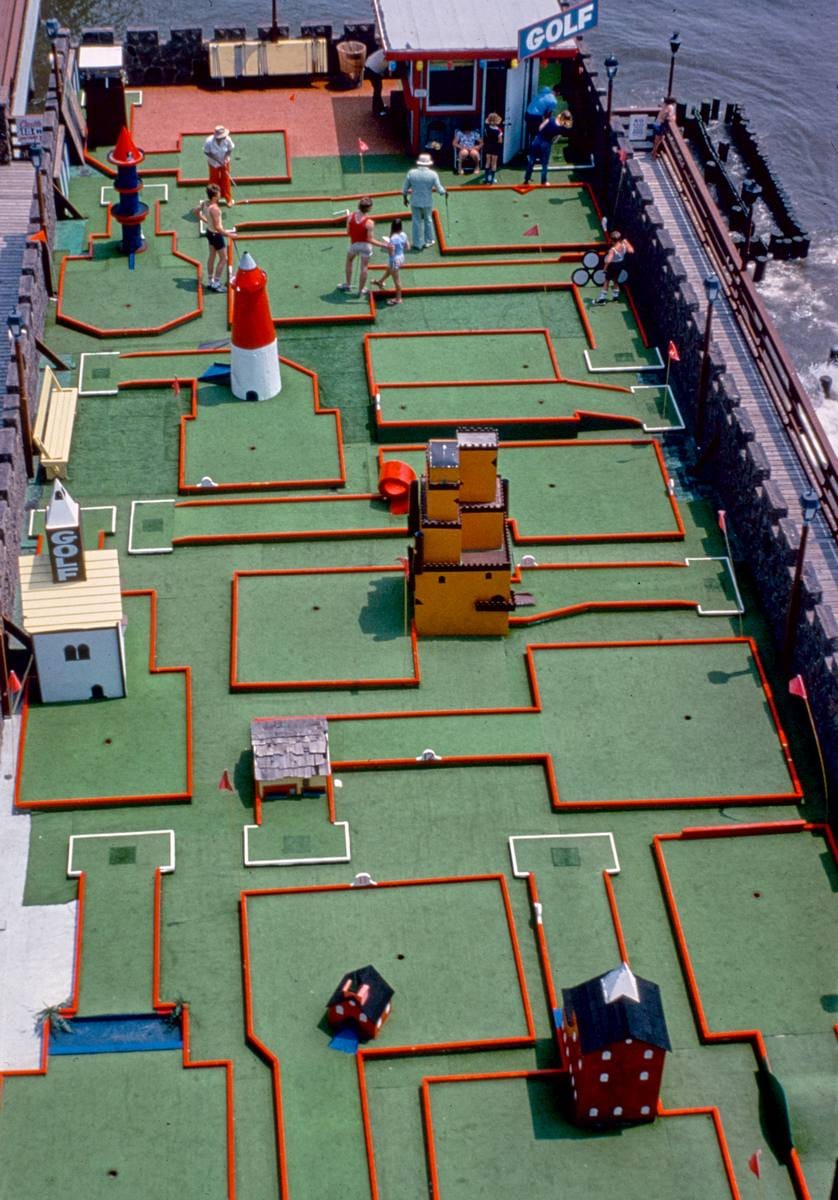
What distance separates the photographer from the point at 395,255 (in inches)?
1698

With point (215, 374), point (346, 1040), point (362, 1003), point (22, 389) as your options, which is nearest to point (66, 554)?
point (22, 389)

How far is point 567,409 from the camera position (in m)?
40.5

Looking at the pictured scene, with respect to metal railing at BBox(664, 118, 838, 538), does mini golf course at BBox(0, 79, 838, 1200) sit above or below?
below

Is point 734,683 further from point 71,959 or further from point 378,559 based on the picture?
point 71,959

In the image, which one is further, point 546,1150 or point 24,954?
point 24,954

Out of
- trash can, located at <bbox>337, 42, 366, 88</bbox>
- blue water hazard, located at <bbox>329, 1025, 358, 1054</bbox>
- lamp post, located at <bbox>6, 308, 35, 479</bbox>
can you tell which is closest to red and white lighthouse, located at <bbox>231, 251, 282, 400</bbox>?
lamp post, located at <bbox>6, 308, 35, 479</bbox>

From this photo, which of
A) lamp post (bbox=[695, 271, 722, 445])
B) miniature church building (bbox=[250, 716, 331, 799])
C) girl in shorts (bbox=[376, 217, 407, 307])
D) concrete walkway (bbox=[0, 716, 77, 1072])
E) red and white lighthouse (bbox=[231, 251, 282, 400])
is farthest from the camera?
girl in shorts (bbox=[376, 217, 407, 307])

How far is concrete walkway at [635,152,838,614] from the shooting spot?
118 ft

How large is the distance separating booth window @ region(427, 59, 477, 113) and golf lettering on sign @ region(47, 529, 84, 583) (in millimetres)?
19338

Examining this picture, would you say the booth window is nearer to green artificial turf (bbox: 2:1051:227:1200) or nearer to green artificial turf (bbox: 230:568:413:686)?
green artificial turf (bbox: 230:568:413:686)

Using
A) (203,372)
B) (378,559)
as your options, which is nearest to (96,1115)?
(378,559)

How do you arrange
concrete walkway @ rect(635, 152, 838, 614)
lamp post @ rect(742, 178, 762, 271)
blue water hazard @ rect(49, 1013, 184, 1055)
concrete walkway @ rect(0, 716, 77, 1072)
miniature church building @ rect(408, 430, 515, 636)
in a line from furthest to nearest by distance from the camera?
lamp post @ rect(742, 178, 762, 271)
concrete walkway @ rect(635, 152, 838, 614)
miniature church building @ rect(408, 430, 515, 636)
concrete walkway @ rect(0, 716, 77, 1072)
blue water hazard @ rect(49, 1013, 184, 1055)

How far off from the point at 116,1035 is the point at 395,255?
20.4 m

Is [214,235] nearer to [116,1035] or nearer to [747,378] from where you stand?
[747,378]
